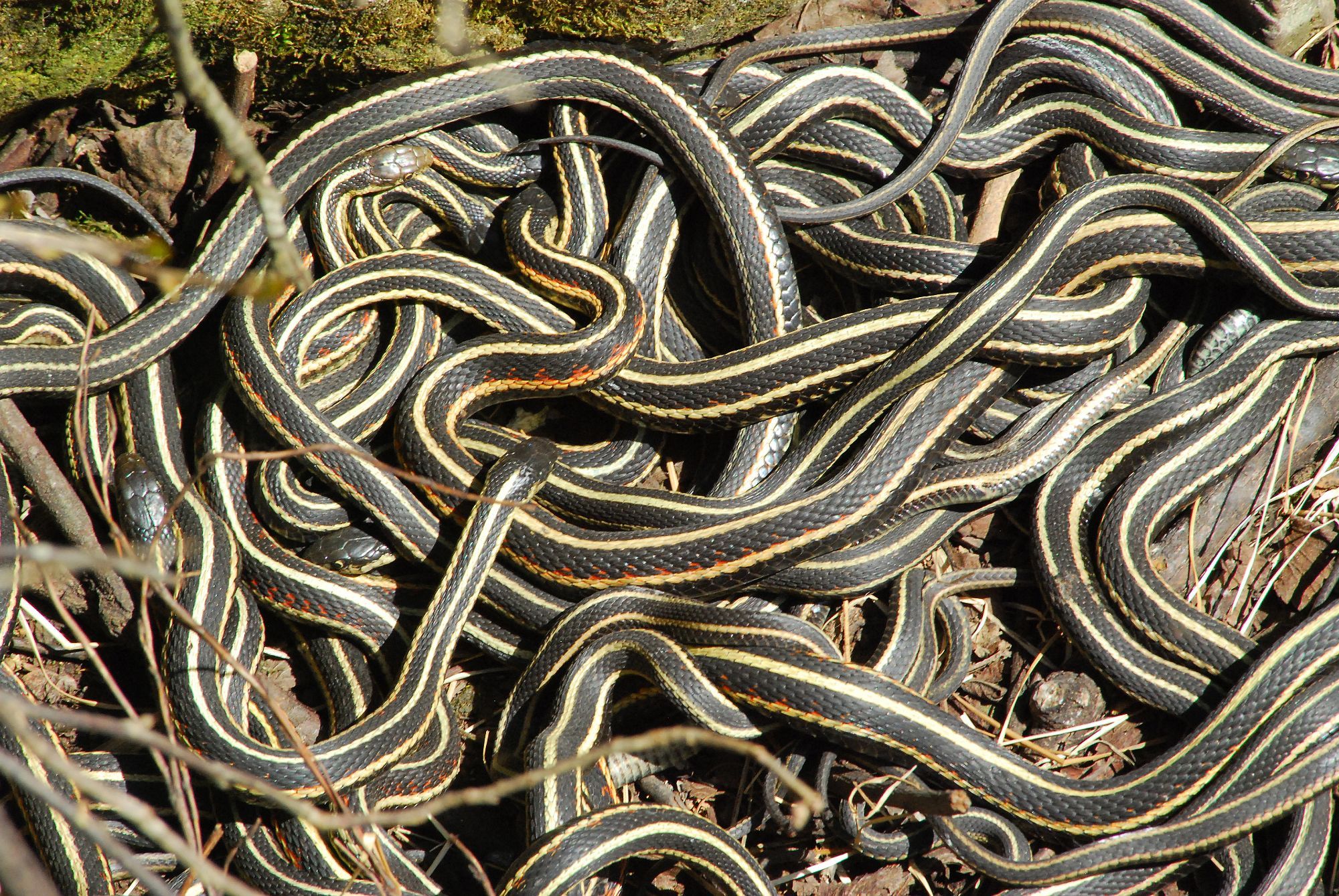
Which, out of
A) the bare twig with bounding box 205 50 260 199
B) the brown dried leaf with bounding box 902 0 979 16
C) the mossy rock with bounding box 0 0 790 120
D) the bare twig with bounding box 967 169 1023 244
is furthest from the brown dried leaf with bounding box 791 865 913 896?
the bare twig with bounding box 205 50 260 199

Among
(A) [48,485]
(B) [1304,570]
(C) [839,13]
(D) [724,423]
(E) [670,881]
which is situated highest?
(C) [839,13]

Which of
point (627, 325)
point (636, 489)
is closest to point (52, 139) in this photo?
point (627, 325)

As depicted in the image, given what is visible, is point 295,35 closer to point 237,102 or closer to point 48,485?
point 237,102

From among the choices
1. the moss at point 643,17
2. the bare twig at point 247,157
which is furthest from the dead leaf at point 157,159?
the bare twig at point 247,157

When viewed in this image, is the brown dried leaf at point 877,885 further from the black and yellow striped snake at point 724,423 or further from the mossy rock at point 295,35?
the mossy rock at point 295,35

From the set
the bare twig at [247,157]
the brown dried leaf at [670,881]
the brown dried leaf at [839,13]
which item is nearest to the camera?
the bare twig at [247,157]

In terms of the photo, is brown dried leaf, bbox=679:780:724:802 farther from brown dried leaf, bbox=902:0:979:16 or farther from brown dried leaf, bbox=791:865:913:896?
brown dried leaf, bbox=902:0:979:16

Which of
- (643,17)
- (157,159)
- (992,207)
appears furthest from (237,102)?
(992,207)

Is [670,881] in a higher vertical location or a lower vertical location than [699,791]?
lower
